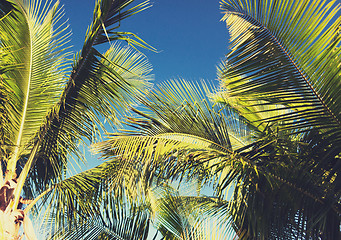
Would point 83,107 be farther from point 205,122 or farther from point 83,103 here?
point 205,122

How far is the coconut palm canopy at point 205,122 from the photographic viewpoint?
2.62 m

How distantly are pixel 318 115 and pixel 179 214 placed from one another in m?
2.80

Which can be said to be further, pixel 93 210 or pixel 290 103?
pixel 93 210

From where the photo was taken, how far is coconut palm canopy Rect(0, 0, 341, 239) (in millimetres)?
2619

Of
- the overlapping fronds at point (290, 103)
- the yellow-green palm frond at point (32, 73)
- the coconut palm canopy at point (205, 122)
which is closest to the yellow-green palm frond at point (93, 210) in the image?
the coconut palm canopy at point (205, 122)

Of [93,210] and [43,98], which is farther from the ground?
[43,98]

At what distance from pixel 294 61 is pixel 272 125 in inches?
30.7

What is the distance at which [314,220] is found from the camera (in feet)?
9.39

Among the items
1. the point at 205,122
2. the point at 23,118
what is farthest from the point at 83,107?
the point at 205,122

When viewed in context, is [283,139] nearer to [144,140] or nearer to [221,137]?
[221,137]

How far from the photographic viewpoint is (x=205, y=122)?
3232 mm

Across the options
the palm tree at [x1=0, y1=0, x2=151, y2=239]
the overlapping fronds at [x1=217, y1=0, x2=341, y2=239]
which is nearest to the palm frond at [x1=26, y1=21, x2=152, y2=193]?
the palm tree at [x1=0, y1=0, x2=151, y2=239]

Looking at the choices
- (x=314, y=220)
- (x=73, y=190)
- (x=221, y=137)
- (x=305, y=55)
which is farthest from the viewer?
(x=73, y=190)

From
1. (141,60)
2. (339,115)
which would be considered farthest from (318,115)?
(141,60)
